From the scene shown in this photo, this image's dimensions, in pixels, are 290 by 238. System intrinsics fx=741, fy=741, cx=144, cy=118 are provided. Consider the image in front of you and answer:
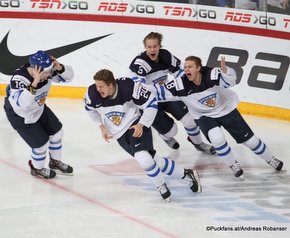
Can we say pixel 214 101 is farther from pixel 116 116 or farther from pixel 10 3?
pixel 10 3

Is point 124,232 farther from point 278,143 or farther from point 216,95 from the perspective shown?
point 278,143

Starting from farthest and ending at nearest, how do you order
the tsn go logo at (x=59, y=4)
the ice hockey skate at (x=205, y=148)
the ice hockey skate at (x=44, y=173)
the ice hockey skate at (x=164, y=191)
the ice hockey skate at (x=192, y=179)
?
the tsn go logo at (x=59, y=4)
the ice hockey skate at (x=205, y=148)
the ice hockey skate at (x=44, y=173)
the ice hockey skate at (x=192, y=179)
the ice hockey skate at (x=164, y=191)

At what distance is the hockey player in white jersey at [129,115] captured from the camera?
209 inches

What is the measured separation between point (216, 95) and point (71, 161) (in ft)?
5.15

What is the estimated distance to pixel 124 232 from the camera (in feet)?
16.2

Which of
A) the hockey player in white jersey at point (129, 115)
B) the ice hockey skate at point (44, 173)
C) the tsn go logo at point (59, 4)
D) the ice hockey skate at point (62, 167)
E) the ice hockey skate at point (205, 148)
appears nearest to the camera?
the hockey player in white jersey at point (129, 115)

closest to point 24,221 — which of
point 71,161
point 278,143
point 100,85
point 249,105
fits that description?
point 100,85

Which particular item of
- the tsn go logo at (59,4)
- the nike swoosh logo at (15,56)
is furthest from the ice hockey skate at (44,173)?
the tsn go logo at (59,4)

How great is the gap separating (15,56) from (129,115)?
3760 millimetres

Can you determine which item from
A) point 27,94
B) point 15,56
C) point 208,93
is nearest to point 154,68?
point 208,93

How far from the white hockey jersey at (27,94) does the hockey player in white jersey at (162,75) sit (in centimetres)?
70

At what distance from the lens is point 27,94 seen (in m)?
5.53

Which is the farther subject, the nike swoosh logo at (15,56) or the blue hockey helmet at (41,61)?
the nike swoosh logo at (15,56)

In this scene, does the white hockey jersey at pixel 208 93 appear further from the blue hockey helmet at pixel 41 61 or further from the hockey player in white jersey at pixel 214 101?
the blue hockey helmet at pixel 41 61
